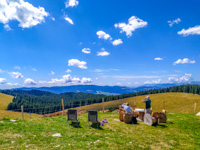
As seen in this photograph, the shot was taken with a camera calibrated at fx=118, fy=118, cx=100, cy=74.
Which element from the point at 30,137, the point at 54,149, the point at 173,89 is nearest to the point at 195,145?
the point at 54,149

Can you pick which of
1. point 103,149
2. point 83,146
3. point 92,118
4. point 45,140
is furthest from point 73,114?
→ point 103,149

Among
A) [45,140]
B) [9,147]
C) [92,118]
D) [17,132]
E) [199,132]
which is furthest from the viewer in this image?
[92,118]

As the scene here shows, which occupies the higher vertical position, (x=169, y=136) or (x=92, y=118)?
(x=92, y=118)

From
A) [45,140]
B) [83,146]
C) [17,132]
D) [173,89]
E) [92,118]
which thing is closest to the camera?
[83,146]

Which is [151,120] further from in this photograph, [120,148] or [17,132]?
[17,132]

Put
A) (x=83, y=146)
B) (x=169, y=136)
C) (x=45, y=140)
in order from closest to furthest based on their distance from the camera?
(x=83, y=146), (x=45, y=140), (x=169, y=136)

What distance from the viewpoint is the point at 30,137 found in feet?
24.8

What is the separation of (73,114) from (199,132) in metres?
11.1

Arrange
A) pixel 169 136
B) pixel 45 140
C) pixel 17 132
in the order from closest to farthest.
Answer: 1. pixel 45 140
2. pixel 17 132
3. pixel 169 136

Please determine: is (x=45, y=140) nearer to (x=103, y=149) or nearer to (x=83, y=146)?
(x=83, y=146)

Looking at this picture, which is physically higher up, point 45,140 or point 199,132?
point 45,140

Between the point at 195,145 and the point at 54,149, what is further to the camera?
the point at 195,145

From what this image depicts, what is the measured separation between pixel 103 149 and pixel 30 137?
4814 millimetres

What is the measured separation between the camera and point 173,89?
464 ft
